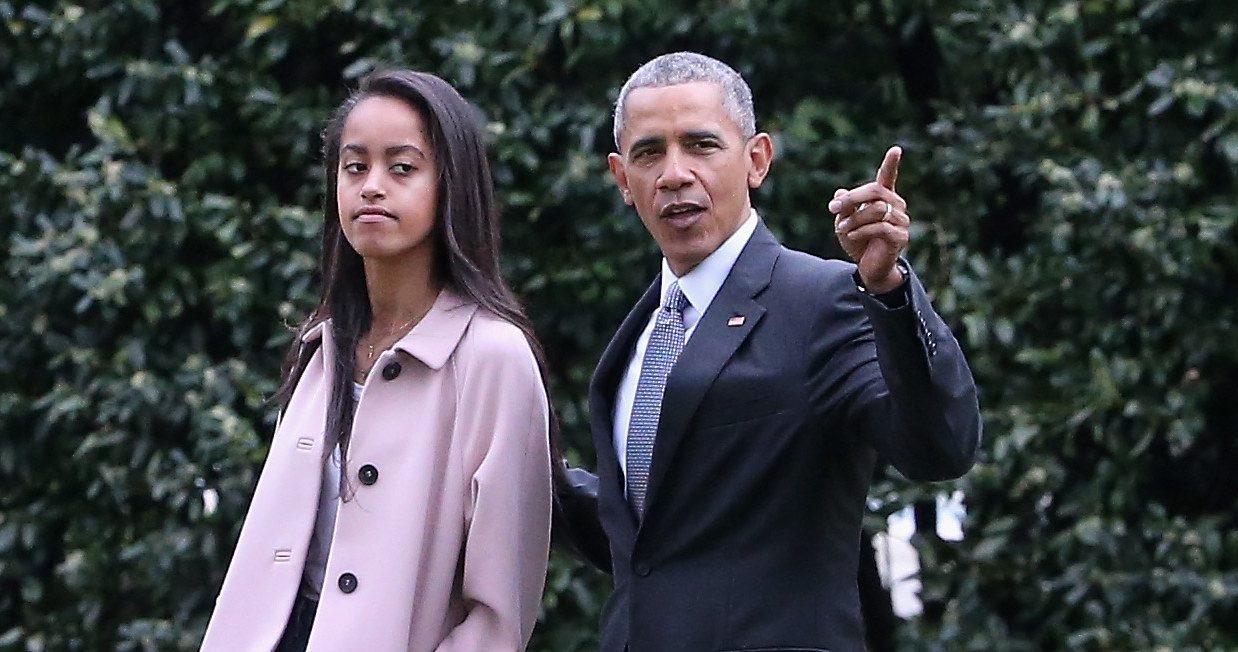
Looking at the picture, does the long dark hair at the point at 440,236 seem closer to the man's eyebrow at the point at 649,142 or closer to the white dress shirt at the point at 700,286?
the white dress shirt at the point at 700,286

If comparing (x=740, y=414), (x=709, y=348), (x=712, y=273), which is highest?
(x=712, y=273)

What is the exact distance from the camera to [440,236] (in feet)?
9.70

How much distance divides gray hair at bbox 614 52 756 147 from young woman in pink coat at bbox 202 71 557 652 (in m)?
0.32

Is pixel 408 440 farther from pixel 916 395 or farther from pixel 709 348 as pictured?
pixel 916 395

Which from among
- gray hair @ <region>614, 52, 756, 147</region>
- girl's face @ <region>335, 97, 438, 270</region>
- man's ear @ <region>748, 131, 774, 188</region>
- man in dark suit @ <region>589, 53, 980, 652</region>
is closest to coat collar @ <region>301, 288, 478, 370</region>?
girl's face @ <region>335, 97, 438, 270</region>

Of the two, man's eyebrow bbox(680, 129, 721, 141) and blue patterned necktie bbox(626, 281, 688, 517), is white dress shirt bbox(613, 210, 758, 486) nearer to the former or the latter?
blue patterned necktie bbox(626, 281, 688, 517)

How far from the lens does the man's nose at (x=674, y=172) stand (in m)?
2.73

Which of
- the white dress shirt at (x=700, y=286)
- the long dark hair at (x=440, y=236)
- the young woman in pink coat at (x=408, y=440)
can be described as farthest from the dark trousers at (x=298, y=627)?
the white dress shirt at (x=700, y=286)

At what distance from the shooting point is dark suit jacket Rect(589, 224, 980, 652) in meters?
2.57

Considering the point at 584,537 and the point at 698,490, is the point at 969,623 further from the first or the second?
the point at 698,490

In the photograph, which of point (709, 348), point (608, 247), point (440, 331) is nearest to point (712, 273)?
point (709, 348)

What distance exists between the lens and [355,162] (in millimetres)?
2910

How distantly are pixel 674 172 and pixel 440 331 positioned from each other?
1.56 ft

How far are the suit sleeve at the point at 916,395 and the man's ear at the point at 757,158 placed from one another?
443 millimetres
